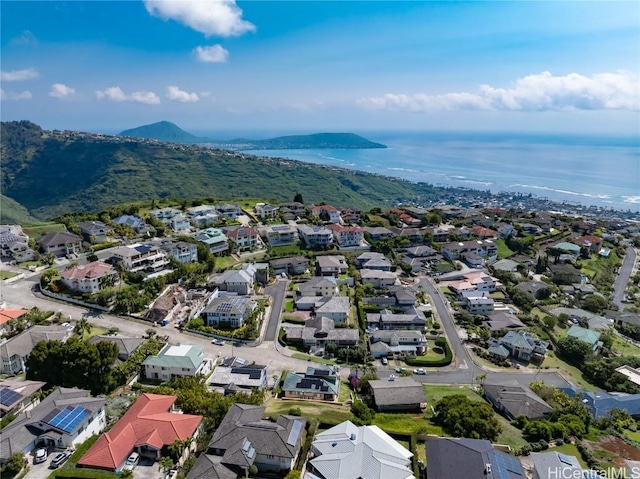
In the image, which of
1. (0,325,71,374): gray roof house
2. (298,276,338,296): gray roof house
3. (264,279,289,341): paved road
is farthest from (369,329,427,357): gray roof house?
(0,325,71,374): gray roof house

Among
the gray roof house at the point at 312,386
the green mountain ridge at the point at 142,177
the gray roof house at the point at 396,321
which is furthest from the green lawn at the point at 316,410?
the green mountain ridge at the point at 142,177

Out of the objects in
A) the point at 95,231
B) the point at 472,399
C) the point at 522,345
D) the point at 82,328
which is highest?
the point at 95,231

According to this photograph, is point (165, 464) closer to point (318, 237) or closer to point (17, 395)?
point (17, 395)

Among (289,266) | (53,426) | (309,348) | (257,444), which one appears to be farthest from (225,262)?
(257,444)

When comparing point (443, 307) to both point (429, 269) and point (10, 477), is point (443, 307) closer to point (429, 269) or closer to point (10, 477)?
point (429, 269)

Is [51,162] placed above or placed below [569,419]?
above

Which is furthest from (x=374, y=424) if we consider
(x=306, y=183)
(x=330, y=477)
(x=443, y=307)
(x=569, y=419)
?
(x=306, y=183)

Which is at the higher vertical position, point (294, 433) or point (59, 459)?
point (59, 459)
